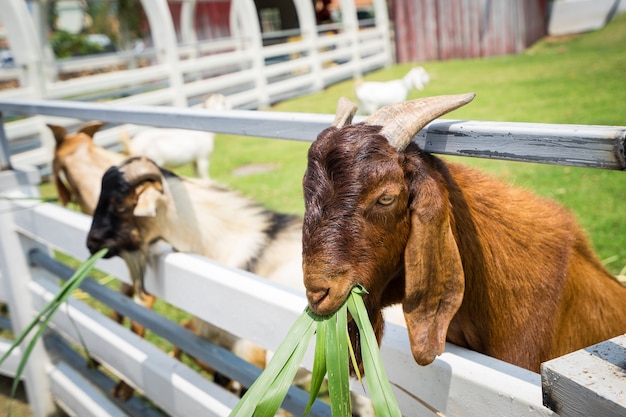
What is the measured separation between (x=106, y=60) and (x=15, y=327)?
33.2 ft

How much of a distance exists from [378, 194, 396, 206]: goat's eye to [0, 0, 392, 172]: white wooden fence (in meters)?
7.39

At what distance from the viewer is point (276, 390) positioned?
137 cm

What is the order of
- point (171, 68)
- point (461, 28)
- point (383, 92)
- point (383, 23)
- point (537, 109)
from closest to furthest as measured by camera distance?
point (537, 109) → point (383, 92) → point (171, 68) → point (461, 28) → point (383, 23)

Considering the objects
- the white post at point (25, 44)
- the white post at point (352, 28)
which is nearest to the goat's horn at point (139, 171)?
the white post at point (25, 44)

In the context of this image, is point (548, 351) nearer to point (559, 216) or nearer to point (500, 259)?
point (500, 259)

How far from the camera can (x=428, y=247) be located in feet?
4.70

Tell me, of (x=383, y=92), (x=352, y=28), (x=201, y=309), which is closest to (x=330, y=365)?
(x=201, y=309)

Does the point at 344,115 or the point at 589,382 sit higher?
the point at 344,115

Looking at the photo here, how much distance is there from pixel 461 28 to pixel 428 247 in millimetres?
19238

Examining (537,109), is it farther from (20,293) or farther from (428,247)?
(428,247)

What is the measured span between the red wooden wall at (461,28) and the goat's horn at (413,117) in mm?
18853

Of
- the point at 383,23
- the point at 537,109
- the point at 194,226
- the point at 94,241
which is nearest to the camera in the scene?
the point at 94,241

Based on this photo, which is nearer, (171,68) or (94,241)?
(94,241)

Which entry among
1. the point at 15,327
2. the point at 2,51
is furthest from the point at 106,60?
the point at 2,51
